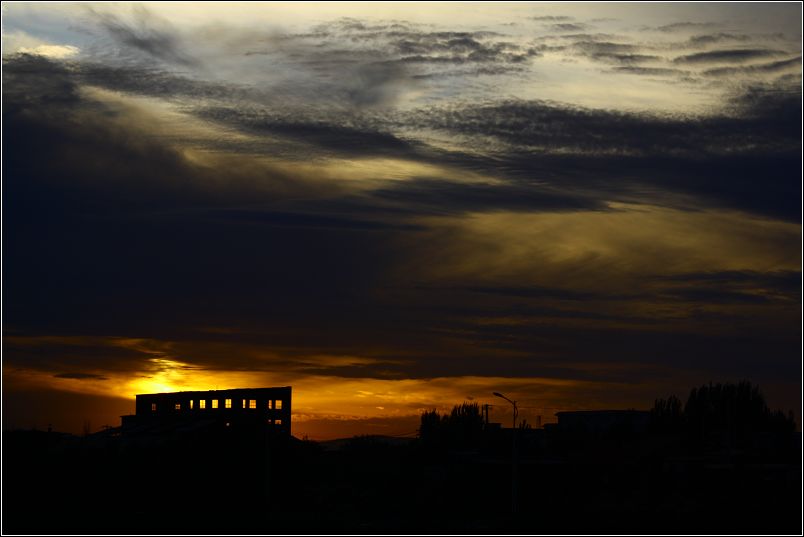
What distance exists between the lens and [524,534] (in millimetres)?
62812

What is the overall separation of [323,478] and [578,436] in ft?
72.8

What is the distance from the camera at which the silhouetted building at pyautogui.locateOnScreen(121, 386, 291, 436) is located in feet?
345

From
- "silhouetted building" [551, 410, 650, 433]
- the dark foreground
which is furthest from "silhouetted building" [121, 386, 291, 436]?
"silhouetted building" [551, 410, 650, 433]

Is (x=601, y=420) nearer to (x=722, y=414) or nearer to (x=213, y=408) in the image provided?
(x=722, y=414)

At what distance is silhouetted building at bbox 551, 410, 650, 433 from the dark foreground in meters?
13.1

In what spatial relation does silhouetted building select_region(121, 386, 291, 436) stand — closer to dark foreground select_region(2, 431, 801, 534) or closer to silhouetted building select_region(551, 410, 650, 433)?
dark foreground select_region(2, 431, 801, 534)

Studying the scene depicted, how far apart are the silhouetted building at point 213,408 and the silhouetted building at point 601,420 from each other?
28528mm

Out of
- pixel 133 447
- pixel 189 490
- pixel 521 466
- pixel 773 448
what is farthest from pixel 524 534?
pixel 133 447

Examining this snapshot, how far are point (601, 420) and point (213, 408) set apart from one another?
41063 millimetres

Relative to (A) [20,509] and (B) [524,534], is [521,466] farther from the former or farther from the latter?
(A) [20,509]

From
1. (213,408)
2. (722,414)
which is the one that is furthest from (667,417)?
(213,408)

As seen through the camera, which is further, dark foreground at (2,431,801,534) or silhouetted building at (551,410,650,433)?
silhouetted building at (551,410,650,433)

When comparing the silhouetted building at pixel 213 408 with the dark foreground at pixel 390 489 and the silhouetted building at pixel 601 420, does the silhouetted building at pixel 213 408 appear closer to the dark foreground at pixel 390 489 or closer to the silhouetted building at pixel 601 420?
the dark foreground at pixel 390 489

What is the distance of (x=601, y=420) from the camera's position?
357 feet
